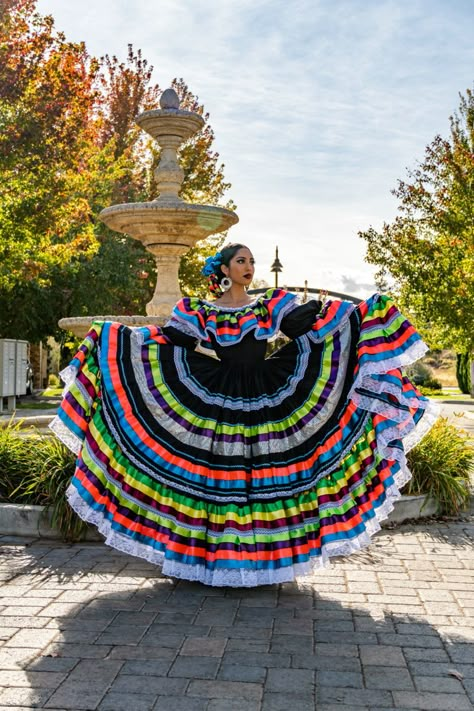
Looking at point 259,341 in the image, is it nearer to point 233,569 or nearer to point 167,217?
point 233,569

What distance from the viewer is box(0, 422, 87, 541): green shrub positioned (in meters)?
6.55

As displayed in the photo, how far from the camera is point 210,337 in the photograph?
5629 mm

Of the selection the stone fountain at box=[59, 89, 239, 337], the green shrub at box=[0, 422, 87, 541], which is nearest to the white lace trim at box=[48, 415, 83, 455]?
the green shrub at box=[0, 422, 87, 541]

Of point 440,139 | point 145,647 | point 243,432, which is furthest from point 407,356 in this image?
point 440,139

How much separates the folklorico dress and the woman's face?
21 cm

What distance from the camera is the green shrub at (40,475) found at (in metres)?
6.55

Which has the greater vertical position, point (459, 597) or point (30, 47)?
point (30, 47)

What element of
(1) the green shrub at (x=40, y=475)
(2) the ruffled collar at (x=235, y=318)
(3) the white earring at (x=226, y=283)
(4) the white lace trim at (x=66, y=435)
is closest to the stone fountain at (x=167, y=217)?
(1) the green shrub at (x=40, y=475)

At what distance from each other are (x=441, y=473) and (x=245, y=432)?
2851 mm

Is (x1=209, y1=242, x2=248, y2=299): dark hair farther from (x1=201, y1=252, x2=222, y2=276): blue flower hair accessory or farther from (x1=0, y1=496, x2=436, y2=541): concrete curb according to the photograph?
(x1=0, y1=496, x2=436, y2=541): concrete curb

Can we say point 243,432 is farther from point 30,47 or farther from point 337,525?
point 30,47

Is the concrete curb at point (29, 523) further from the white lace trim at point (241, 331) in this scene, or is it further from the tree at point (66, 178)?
the tree at point (66, 178)

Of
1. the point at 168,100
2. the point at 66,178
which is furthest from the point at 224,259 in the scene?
the point at 66,178

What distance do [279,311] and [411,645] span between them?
6.96 ft
